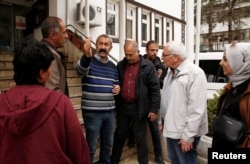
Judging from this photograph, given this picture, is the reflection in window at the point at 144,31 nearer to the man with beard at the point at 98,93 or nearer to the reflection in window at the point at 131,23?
the reflection in window at the point at 131,23

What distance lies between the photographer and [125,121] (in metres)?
3.63

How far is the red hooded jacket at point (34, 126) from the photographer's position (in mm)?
1416

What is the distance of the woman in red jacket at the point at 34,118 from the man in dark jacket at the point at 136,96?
1999mm

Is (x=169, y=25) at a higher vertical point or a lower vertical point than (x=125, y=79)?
higher

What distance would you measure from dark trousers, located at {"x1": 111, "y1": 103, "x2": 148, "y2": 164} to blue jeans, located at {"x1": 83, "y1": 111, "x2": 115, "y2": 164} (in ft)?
0.77

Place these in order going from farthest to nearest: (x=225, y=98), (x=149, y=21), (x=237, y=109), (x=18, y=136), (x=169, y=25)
Answer: (x=169, y=25) < (x=149, y=21) < (x=225, y=98) < (x=237, y=109) < (x=18, y=136)

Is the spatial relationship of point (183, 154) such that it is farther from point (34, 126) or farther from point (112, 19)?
point (112, 19)

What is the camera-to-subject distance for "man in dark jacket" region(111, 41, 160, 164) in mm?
3539

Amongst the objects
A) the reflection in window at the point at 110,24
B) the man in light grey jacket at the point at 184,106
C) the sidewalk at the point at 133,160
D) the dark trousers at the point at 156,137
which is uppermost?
the reflection in window at the point at 110,24

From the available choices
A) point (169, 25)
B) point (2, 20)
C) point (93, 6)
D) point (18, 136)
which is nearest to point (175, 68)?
point (18, 136)

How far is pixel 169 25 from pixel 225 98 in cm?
1151

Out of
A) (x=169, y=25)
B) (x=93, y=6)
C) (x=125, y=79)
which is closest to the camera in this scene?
(x=125, y=79)

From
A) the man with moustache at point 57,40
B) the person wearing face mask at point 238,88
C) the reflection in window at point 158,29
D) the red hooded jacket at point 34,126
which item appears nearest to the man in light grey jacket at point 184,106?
the person wearing face mask at point 238,88

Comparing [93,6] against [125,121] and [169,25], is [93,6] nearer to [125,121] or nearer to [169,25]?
[125,121]
